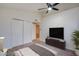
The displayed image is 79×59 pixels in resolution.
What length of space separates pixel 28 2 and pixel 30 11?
0.71 feet

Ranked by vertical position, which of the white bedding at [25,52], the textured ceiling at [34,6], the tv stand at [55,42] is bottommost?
the white bedding at [25,52]

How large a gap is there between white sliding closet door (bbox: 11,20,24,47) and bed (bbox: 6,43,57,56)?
103 millimetres

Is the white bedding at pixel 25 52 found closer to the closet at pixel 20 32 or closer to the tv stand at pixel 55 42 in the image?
the closet at pixel 20 32

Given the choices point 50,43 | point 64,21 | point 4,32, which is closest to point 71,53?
point 50,43

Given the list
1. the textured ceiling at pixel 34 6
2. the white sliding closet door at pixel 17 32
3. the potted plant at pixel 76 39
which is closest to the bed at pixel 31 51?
the white sliding closet door at pixel 17 32

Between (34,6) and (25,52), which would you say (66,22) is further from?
(25,52)

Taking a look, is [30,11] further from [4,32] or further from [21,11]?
[4,32]

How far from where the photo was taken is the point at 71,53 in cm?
228

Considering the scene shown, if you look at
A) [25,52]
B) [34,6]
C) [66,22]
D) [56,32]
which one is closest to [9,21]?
[34,6]

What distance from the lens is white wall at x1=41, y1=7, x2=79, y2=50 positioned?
91.0 inches

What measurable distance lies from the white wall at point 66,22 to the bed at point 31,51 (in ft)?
0.71

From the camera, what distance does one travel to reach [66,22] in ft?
7.76

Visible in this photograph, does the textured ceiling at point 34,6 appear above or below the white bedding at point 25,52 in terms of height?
above

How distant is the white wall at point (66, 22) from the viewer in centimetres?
231
